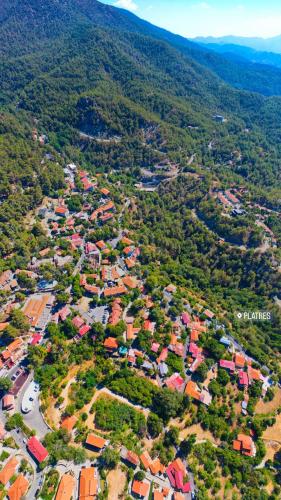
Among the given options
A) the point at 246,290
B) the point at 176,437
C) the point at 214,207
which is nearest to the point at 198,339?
the point at 176,437

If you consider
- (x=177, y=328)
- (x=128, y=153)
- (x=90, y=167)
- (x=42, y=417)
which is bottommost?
(x=42, y=417)

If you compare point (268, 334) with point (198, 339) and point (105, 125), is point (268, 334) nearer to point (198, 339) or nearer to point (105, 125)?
point (198, 339)

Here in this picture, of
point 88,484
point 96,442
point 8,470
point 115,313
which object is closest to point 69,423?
point 96,442

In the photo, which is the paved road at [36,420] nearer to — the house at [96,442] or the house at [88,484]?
the house at [96,442]

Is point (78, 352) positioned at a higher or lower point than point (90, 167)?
lower

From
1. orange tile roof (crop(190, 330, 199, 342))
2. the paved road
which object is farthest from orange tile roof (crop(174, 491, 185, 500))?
orange tile roof (crop(190, 330, 199, 342))

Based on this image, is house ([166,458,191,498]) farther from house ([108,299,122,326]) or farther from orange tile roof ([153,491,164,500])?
house ([108,299,122,326])

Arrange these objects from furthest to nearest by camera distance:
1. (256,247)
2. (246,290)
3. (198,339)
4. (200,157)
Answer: (200,157) < (256,247) < (246,290) < (198,339)
